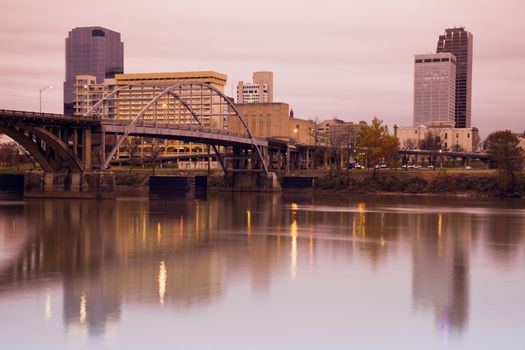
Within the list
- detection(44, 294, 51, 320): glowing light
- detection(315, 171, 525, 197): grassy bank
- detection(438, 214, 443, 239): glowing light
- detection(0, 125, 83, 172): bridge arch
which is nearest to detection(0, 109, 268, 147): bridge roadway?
detection(0, 125, 83, 172): bridge arch

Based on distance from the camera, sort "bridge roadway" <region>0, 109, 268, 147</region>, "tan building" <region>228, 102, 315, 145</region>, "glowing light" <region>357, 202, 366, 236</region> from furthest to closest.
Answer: "tan building" <region>228, 102, 315, 145</region> < "bridge roadway" <region>0, 109, 268, 147</region> < "glowing light" <region>357, 202, 366, 236</region>

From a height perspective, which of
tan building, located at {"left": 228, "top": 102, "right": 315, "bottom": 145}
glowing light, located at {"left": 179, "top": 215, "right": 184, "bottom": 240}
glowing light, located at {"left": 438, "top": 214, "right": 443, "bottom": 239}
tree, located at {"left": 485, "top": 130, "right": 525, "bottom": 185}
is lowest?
glowing light, located at {"left": 438, "top": 214, "right": 443, "bottom": 239}

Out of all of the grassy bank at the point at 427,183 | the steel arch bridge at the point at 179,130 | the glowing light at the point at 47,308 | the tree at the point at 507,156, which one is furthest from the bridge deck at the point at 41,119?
the tree at the point at 507,156

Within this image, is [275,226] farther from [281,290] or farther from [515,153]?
[515,153]

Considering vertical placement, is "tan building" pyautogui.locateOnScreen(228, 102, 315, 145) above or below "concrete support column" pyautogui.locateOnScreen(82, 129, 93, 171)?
above

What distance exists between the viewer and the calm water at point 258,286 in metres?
20.2

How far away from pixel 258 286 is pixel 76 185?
55.0m

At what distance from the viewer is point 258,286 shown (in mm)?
26797

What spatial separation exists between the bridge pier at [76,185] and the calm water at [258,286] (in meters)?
27.8

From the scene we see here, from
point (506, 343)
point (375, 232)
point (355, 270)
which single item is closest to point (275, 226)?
point (375, 232)

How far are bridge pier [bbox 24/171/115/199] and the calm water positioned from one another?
91.3 ft

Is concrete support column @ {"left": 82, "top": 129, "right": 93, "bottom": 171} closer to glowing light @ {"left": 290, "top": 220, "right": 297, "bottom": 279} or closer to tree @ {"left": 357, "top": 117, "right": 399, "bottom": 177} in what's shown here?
glowing light @ {"left": 290, "top": 220, "right": 297, "bottom": 279}

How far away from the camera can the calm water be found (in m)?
20.2

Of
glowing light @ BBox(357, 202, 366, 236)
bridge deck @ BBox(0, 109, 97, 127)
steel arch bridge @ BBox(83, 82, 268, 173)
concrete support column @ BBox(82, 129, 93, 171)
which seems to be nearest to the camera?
glowing light @ BBox(357, 202, 366, 236)
